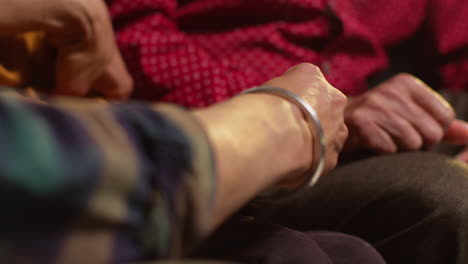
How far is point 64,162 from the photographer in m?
0.20

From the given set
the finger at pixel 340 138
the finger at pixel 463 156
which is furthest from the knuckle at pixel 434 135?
the finger at pixel 340 138

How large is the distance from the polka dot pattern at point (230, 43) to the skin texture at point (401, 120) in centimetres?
6

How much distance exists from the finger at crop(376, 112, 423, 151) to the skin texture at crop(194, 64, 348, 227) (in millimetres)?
207

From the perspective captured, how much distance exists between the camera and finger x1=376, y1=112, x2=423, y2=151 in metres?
0.58

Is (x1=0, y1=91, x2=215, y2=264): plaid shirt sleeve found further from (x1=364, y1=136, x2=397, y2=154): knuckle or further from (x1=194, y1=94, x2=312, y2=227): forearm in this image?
(x1=364, y1=136, x2=397, y2=154): knuckle

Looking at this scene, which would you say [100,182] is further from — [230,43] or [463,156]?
[463,156]

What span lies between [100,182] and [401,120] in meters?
0.48

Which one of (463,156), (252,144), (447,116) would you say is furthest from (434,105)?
(252,144)

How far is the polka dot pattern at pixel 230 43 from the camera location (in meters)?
0.64

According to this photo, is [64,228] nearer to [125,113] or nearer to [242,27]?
[125,113]

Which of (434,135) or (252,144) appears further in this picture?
(434,135)

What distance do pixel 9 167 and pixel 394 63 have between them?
898 millimetres

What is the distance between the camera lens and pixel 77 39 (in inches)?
20.3

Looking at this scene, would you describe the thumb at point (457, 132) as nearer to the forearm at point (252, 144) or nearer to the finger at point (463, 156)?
the finger at point (463, 156)
